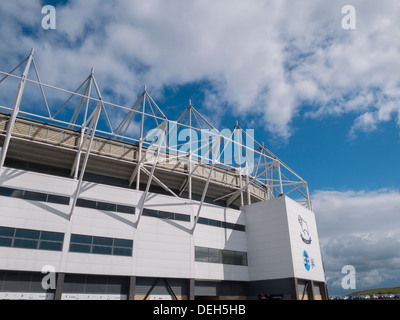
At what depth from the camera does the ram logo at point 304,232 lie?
44375 mm

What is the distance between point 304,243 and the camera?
43.9 meters

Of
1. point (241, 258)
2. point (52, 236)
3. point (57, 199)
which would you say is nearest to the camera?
point (52, 236)

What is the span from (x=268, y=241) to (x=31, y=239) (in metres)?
29.2

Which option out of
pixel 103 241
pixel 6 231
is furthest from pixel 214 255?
pixel 6 231

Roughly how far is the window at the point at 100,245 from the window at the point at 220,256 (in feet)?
31.3

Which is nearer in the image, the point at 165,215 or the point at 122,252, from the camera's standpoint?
the point at 122,252

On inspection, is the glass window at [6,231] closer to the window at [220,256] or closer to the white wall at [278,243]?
the window at [220,256]

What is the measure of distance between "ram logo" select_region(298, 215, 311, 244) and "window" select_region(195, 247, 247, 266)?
8768 mm

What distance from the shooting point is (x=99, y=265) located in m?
32.5

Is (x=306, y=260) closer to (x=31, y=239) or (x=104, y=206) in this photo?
(x=104, y=206)

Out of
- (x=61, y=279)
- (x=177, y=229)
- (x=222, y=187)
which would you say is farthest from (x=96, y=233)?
(x=222, y=187)

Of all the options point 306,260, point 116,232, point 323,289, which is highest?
point 116,232

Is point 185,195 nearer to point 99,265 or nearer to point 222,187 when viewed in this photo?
point 222,187
